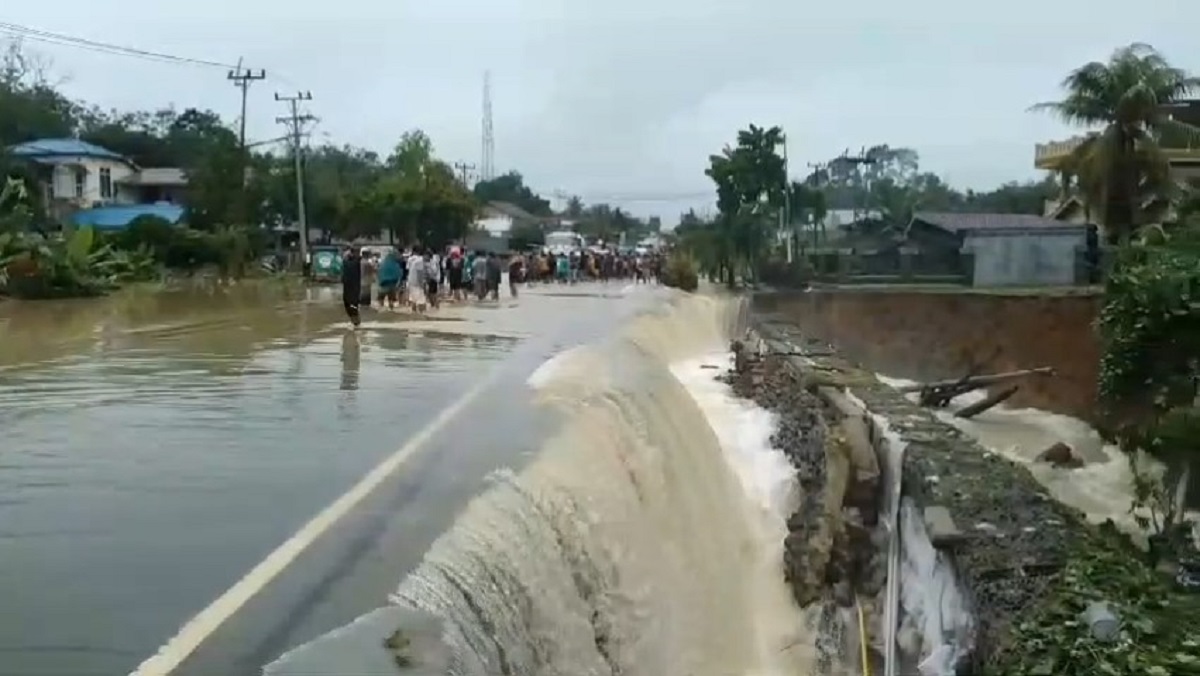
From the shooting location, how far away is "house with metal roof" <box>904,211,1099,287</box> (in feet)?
143

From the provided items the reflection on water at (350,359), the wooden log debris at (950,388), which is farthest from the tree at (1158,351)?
the wooden log debris at (950,388)

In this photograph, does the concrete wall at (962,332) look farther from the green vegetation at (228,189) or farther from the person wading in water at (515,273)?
the green vegetation at (228,189)

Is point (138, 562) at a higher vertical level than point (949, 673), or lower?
higher

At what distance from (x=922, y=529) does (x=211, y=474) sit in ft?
17.4

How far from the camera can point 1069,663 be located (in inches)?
264

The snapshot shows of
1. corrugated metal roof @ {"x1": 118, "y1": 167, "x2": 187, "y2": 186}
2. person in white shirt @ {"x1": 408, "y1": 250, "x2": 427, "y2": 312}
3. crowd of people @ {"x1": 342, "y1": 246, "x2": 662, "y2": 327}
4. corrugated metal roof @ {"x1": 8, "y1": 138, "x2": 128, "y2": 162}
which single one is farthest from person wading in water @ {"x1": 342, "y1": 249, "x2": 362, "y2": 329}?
corrugated metal roof @ {"x1": 118, "y1": 167, "x2": 187, "y2": 186}

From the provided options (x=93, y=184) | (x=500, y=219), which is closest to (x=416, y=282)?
(x=93, y=184)

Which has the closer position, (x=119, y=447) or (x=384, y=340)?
(x=119, y=447)

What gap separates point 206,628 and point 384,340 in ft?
44.8

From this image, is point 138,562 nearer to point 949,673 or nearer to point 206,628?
point 206,628

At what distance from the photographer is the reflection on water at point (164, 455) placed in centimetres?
600

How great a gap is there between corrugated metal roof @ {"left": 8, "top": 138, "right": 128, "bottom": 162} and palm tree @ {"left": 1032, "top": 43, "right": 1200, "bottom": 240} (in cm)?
4473

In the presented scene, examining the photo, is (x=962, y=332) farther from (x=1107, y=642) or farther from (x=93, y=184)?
(x=93, y=184)

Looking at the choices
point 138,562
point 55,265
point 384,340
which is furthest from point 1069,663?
point 55,265
